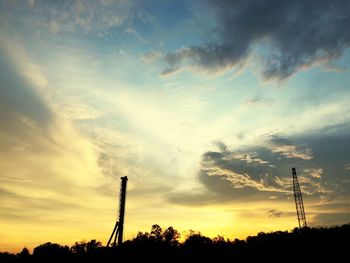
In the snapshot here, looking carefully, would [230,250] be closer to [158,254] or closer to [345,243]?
[158,254]

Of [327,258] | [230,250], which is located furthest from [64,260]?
[327,258]

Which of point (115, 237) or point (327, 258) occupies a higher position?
point (115, 237)

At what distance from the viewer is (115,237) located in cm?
5072

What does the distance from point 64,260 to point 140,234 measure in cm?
3757

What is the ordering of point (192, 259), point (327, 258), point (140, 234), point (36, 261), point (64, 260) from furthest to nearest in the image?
1. point (140, 234)
2. point (36, 261)
3. point (64, 260)
4. point (192, 259)
5. point (327, 258)

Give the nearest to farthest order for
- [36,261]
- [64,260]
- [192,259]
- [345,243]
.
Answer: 1. [345,243]
2. [192,259]
3. [64,260]
4. [36,261]

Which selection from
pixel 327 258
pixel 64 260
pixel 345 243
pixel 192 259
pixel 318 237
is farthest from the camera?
pixel 64 260

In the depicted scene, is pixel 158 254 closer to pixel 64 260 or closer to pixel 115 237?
pixel 115 237

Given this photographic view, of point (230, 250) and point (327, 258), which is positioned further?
point (230, 250)

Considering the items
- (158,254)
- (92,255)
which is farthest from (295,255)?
(92,255)

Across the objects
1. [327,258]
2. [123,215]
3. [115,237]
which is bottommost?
[327,258]

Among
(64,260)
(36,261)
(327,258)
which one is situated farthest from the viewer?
(36,261)

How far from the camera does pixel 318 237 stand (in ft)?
188

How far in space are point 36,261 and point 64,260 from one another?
966 cm
